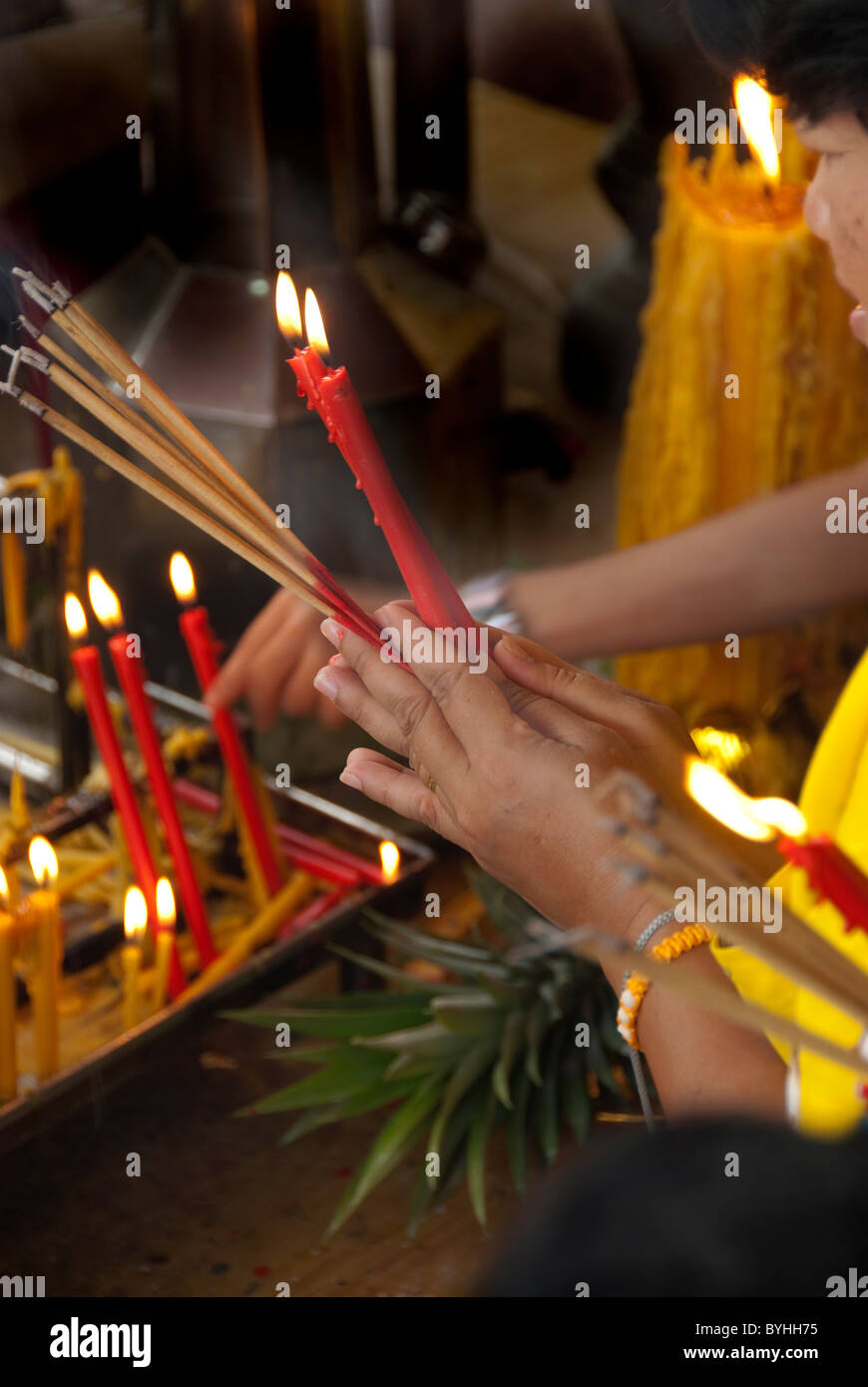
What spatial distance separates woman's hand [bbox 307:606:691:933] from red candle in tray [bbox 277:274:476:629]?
0.03 metres

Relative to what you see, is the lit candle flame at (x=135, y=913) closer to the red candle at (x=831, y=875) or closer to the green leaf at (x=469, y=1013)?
the green leaf at (x=469, y=1013)

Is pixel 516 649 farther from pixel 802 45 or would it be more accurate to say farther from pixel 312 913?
pixel 312 913

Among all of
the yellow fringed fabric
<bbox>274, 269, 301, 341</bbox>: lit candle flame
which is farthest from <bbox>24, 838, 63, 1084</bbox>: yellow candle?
the yellow fringed fabric

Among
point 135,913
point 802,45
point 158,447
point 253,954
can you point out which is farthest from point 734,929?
point 253,954

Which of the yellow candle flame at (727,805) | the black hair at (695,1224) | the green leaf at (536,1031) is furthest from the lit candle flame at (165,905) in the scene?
the black hair at (695,1224)

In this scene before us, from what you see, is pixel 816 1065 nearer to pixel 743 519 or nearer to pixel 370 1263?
pixel 370 1263

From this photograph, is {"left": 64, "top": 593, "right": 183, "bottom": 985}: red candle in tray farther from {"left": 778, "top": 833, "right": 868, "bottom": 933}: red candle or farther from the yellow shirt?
{"left": 778, "top": 833, "right": 868, "bottom": 933}: red candle

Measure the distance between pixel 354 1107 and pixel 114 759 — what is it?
370mm

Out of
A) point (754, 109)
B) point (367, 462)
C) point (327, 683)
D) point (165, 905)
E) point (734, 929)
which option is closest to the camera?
point (734, 929)

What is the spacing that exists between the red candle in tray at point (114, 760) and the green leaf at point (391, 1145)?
9.7 inches

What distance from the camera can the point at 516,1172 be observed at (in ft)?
3.94

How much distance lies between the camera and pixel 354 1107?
1.23m
